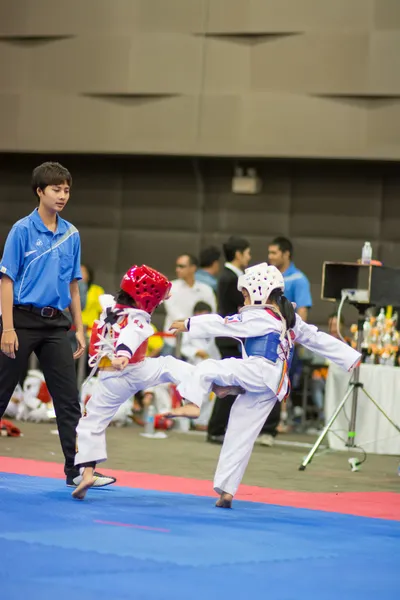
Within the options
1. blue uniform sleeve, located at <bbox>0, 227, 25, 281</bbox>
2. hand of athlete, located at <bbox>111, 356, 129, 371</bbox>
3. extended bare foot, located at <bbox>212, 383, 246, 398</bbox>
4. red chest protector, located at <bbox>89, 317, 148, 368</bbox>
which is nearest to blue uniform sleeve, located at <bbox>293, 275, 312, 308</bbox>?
extended bare foot, located at <bbox>212, 383, 246, 398</bbox>

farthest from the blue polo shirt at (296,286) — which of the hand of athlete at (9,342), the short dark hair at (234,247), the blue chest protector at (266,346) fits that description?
the hand of athlete at (9,342)

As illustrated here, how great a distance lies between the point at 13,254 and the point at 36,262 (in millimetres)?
119

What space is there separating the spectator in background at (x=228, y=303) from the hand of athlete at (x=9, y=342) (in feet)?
10.9

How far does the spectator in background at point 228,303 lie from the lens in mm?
8367

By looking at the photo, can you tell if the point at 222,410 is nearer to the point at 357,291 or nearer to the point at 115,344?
the point at 357,291

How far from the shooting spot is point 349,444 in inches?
297

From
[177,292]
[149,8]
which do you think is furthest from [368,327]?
[149,8]

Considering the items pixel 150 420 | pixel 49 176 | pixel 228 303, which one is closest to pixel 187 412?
pixel 49 176

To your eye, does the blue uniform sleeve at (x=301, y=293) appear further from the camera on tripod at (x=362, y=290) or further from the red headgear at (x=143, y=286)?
the red headgear at (x=143, y=286)

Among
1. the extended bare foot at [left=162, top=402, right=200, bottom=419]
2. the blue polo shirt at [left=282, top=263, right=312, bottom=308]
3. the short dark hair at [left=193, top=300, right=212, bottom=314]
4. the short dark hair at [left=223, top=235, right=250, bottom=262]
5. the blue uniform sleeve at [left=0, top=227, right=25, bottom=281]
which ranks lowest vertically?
the extended bare foot at [left=162, top=402, right=200, bottom=419]

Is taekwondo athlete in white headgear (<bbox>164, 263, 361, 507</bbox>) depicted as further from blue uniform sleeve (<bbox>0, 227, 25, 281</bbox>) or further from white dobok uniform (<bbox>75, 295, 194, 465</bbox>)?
blue uniform sleeve (<bbox>0, 227, 25, 281</bbox>)

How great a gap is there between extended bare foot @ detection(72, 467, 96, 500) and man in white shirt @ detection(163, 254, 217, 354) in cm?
502

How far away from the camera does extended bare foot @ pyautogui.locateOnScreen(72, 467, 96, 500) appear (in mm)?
4902

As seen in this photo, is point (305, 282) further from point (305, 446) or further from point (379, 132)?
point (379, 132)
